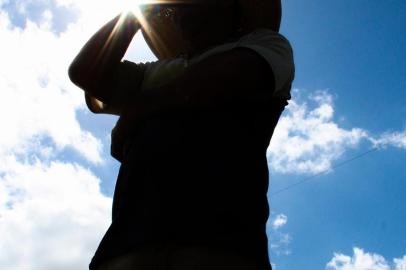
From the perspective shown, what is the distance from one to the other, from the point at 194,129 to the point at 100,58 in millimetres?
476

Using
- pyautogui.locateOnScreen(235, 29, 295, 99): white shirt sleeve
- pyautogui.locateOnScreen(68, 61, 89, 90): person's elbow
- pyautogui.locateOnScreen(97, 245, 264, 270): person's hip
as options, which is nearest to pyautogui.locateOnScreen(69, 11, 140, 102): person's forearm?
pyautogui.locateOnScreen(68, 61, 89, 90): person's elbow

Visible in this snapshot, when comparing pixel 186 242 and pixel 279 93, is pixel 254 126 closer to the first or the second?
pixel 279 93

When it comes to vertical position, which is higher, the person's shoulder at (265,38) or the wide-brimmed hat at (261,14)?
the wide-brimmed hat at (261,14)

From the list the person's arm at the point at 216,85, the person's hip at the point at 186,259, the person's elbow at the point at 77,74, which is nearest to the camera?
the person's hip at the point at 186,259

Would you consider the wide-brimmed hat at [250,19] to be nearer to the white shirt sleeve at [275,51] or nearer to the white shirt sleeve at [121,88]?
the white shirt sleeve at [275,51]

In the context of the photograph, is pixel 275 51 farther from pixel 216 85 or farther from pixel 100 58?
pixel 100 58

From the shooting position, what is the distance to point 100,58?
5.33 ft

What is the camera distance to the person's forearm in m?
1.61

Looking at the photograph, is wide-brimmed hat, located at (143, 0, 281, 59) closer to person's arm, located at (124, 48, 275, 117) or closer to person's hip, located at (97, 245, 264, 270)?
person's arm, located at (124, 48, 275, 117)

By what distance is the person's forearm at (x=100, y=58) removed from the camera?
1.61 m

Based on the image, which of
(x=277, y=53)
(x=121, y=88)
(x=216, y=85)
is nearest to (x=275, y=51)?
(x=277, y=53)

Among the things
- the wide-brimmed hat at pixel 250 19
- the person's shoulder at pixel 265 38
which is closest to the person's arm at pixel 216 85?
the person's shoulder at pixel 265 38

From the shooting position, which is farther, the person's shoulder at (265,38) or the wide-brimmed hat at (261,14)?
the wide-brimmed hat at (261,14)

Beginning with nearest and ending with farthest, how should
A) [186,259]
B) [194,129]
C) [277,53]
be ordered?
[186,259], [194,129], [277,53]
